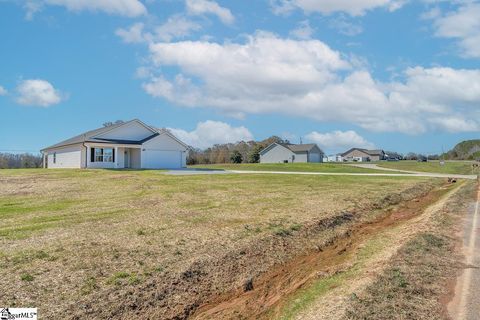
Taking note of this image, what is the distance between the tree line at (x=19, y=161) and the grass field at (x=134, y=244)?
5157 cm

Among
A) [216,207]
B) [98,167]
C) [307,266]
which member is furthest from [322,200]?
[98,167]

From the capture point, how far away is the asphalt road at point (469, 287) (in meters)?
4.93

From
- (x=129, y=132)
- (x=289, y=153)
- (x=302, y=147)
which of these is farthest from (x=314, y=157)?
(x=129, y=132)

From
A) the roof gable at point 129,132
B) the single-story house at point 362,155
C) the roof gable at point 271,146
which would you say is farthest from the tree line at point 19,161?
the single-story house at point 362,155

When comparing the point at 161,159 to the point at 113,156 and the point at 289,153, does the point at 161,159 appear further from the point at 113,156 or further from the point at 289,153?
the point at 289,153

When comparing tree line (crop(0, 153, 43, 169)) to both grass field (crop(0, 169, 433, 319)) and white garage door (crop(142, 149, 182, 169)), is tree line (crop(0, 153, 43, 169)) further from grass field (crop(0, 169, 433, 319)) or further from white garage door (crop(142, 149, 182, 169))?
grass field (crop(0, 169, 433, 319))

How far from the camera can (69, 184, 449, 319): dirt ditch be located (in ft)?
18.2

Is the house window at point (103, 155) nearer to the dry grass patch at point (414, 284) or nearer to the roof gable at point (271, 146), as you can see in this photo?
the dry grass patch at point (414, 284)

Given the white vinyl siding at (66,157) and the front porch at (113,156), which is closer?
the front porch at (113,156)

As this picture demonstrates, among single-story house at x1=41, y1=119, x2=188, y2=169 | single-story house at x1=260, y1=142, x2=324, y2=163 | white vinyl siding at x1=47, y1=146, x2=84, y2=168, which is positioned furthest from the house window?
single-story house at x1=260, y1=142, x2=324, y2=163

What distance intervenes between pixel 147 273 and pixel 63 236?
9.69ft

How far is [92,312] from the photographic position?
5.19m

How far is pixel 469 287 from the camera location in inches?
229

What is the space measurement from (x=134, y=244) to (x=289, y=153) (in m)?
76.0
